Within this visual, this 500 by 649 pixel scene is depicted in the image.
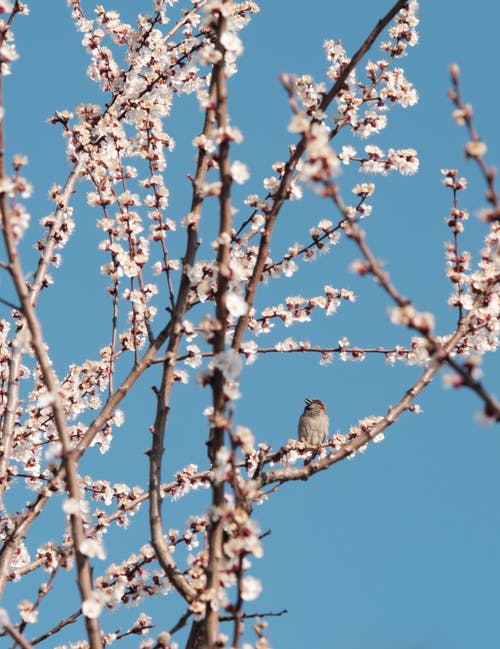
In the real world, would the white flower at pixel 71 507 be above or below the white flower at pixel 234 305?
below

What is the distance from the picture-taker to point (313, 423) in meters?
13.5

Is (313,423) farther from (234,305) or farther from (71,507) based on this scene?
(234,305)

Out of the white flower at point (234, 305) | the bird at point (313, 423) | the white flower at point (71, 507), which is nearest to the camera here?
the white flower at point (234, 305)

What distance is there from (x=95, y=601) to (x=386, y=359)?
3796 millimetres

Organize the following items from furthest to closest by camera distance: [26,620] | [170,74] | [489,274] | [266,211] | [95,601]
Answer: [170,74] < [489,274] < [266,211] < [26,620] < [95,601]

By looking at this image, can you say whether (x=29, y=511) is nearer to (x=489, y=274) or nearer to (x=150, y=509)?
(x=150, y=509)

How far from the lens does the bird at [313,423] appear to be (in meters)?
13.4

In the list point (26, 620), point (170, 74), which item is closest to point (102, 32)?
point (170, 74)

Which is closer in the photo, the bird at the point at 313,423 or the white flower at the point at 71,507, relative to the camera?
the white flower at the point at 71,507

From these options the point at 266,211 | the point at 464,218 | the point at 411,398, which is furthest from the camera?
the point at 464,218

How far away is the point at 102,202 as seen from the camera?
20.8 ft

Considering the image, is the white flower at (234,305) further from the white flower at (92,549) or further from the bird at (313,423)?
the bird at (313,423)

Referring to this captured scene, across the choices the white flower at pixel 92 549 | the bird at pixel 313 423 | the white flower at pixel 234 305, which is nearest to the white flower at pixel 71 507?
the white flower at pixel 92 549

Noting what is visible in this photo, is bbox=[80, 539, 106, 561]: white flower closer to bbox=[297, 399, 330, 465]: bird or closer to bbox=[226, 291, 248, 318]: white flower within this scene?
bbox=[226, 291, 248, 318]: white flower
